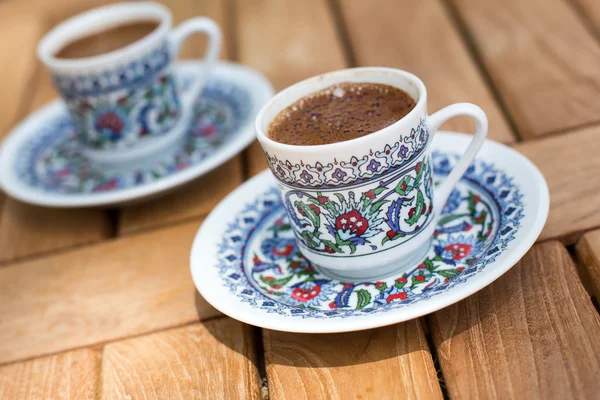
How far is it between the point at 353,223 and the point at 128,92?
0.54 m

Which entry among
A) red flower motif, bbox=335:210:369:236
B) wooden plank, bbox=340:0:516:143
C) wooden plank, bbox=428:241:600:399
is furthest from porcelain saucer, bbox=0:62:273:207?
wooden plank, bbox=428:241:600:399

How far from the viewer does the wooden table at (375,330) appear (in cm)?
67

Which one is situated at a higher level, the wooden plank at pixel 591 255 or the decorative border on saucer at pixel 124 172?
the wooden plank at pixel 591 255

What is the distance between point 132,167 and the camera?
1174 mm

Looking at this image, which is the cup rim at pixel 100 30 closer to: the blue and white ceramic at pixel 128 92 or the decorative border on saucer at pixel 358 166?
the blue and white ceramic at pixel 128 92

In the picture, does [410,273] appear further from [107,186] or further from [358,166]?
[107,186]

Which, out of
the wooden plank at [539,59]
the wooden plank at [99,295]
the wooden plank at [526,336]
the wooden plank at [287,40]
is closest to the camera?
the wooden plank at [526,336]

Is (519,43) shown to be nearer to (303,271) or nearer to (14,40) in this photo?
(303,271)

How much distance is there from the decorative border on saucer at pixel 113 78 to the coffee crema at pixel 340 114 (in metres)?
0.38

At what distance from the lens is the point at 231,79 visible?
4.35 ft

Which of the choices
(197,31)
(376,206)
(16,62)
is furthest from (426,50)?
(16,62)

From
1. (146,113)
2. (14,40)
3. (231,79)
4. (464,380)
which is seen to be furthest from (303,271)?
(14,40)

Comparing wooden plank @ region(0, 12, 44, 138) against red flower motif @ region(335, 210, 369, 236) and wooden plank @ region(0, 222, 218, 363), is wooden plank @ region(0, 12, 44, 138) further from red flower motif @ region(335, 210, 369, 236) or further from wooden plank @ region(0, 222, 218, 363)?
red flower motif @ region(335, 210, 369, 236)

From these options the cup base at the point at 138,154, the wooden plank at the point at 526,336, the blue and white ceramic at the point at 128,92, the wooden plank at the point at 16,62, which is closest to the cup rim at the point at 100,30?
the blue and white ceramic at the point at 128,92
